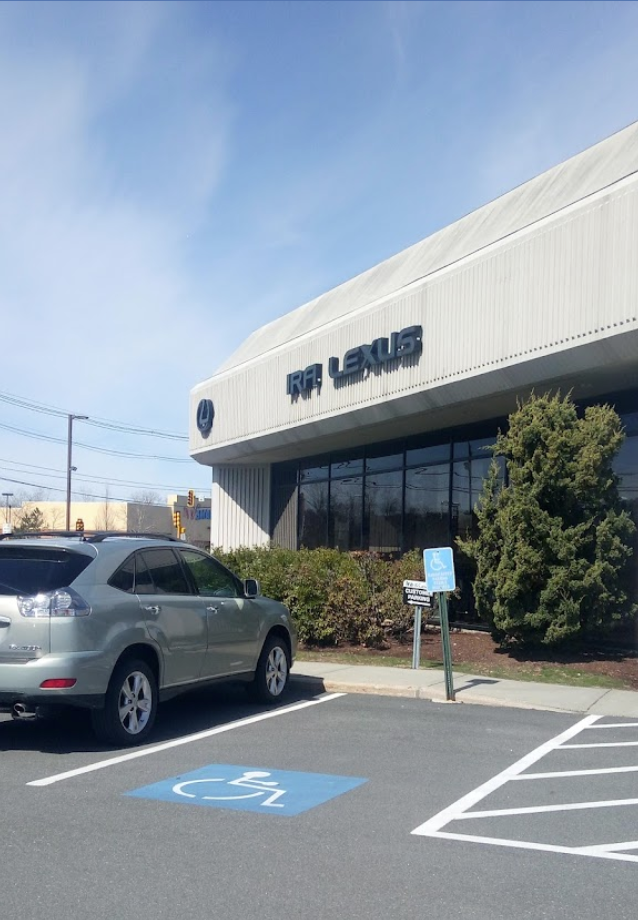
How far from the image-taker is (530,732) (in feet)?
29.6

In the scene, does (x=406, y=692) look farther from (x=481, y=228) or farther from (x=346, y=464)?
(x=346, y=464)

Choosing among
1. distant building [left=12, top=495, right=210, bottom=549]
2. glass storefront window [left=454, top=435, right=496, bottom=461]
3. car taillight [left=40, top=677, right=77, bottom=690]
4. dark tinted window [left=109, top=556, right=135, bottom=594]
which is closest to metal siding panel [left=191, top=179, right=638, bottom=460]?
glass storefront window [left=454, top=435, right=496, bottom=461]

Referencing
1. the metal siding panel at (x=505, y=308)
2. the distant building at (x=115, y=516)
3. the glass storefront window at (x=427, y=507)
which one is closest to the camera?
the metal siding panel at (x=505, y=308)

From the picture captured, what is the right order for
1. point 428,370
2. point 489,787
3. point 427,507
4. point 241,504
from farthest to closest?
point 241,504 → point 427,507 → point 428,370 → point 489,787

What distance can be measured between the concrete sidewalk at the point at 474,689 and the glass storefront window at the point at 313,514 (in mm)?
10123

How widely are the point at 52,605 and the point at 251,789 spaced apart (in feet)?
7.21

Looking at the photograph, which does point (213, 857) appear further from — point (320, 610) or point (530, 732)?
point (320, 610)

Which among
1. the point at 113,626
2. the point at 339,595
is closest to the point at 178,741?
the point at 113,626

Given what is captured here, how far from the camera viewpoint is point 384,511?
66.8 feet

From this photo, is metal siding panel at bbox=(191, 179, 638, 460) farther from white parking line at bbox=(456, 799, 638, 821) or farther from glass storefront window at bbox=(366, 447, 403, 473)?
white parking line at bbox=(456, 799, 638, 821)

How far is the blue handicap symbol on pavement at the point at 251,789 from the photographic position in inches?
251

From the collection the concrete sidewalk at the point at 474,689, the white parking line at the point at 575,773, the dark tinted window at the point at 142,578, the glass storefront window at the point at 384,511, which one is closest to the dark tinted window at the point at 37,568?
the dark tinted window at the point at 142,578

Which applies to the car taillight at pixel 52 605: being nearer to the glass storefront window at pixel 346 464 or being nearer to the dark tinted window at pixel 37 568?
the dark tinted window at pixel 37 568

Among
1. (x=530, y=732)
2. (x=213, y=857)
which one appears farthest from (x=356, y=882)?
(x=530, y=732)
